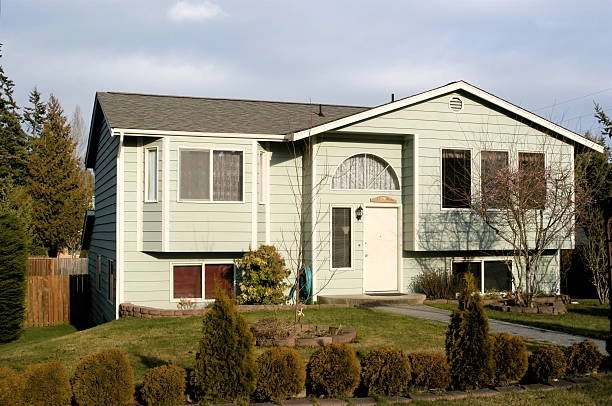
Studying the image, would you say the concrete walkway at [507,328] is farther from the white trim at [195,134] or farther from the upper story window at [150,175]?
the upper story window at [150,175]

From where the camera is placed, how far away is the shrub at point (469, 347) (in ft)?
26.1

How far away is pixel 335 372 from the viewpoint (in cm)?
753

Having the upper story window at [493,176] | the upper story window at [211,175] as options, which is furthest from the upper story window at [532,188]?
the upper story window at [211,175]

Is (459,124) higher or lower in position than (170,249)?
higher

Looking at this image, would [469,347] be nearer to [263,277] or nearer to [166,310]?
[263,277]

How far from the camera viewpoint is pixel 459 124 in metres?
17.1

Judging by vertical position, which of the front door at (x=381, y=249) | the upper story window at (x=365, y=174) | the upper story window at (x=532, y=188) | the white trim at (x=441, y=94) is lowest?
the front door at (x=381, y=249)

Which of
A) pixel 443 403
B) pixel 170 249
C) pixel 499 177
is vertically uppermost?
pixel 499 177

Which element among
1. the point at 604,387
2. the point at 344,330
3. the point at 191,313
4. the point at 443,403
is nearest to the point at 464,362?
the point at 443,403

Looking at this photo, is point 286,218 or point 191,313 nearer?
point 191,313

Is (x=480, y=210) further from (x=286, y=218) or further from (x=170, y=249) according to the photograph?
(x=170, y=249)

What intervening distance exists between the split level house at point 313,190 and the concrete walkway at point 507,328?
6.48ft

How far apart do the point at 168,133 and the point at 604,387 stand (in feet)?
34.5

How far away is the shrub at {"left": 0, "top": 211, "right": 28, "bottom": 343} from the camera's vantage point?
15445mm
